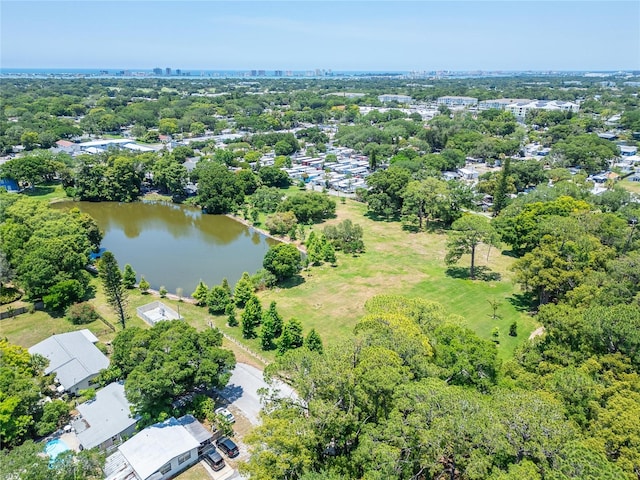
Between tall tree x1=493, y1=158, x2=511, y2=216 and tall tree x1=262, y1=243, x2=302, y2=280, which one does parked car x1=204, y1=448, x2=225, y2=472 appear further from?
tall tree x1=493, y1=158, x2=511, y2=216

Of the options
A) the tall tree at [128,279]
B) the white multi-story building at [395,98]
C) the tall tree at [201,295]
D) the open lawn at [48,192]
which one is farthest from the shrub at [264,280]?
the white multi-story building at [395,98]

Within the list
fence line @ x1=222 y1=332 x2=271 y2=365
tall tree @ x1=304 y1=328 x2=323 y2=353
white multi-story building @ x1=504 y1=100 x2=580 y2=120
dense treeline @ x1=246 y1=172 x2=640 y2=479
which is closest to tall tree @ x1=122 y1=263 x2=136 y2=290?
fence line @ x1=222 y1=332 x2=271 y2=365

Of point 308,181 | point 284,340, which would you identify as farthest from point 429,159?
point 284,340

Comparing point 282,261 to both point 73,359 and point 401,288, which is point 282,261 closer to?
point 401,288

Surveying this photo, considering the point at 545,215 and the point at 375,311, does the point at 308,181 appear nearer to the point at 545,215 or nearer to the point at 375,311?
the point at 545,215

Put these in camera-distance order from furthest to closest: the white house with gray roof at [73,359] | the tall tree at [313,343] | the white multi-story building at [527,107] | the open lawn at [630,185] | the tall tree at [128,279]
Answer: the white multi-story building at [527,107], the open lawn at [630,185], the tall tree at [128,279], the tall tree at [313,343], the white house with gray roof at [73,359]

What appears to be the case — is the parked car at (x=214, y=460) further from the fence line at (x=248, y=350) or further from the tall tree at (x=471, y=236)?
the tall tree at (x=471, y=236)
